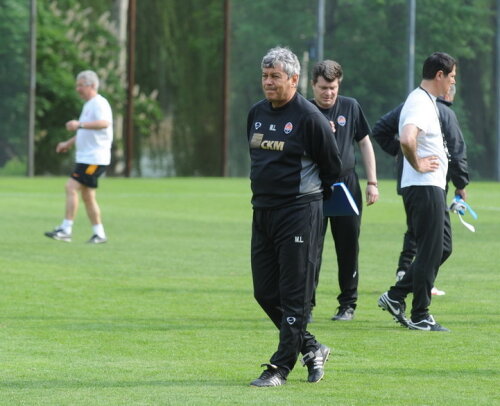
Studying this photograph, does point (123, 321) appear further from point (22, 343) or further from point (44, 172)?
point (44, 172)

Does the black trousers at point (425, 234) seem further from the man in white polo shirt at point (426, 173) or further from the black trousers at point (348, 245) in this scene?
the black trousers at point (348, 245)

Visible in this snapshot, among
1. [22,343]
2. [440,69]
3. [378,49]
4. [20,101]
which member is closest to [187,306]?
[22,343]

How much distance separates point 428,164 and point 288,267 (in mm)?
2103

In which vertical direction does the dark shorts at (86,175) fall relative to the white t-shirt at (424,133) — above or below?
below

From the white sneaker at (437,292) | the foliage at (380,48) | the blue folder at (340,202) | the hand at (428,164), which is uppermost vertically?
the foliage at (380,48)

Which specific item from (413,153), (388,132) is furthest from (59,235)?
(413,153)

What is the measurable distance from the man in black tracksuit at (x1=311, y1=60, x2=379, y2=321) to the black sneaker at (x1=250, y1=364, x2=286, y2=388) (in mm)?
2694

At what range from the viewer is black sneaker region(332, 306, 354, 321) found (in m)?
9.80

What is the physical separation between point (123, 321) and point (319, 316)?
4.84 ft

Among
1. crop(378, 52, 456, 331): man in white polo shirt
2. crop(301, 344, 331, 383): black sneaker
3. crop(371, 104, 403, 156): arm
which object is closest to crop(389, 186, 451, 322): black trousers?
crop(378, 52, 456, 331): man in white polo shirt

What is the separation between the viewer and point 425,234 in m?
9.12

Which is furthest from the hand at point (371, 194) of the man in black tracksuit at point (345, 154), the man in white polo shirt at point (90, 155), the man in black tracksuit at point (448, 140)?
the man in white polo shirt at point (90, 155)

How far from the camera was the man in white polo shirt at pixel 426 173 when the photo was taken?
348 inches

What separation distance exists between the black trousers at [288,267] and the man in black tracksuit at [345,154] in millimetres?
2402
